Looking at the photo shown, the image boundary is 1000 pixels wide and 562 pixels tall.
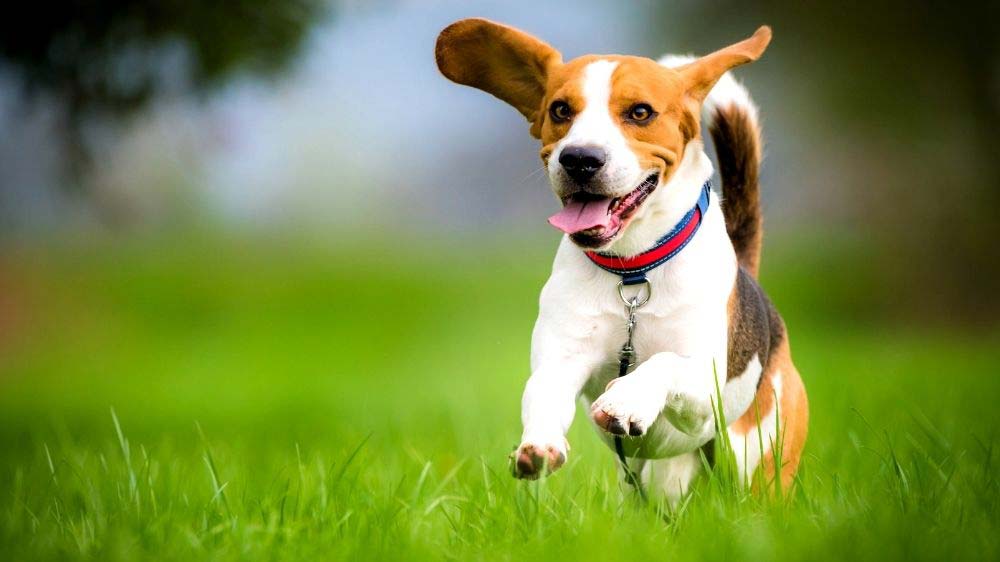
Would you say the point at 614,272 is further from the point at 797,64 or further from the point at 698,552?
the point at 797,64

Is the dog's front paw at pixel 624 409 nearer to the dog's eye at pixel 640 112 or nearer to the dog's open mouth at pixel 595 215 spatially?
the dog's open mouth at pixel 595 215

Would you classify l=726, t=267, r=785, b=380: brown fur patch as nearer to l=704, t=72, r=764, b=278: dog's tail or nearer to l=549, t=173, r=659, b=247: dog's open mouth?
l=704, t=72, r=764, b=278: dog's tail

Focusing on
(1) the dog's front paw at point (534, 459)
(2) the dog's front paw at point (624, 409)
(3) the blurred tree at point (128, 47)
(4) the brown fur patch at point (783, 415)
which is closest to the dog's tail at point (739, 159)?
(4) the brown fur patch at point (783, 415)

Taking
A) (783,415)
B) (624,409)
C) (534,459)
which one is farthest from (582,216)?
(783,415)

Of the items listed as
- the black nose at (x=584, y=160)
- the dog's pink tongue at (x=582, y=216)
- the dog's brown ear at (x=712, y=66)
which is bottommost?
the dog's pink tongue at (x=582, y=216)

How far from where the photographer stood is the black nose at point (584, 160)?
11.5ft

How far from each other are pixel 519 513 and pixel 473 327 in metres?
10.3

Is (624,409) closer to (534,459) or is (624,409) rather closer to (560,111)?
(534,459)

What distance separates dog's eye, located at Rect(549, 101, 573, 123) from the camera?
3746 mm

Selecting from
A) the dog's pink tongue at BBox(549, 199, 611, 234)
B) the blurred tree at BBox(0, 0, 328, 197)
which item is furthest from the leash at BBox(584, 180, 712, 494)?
the blurred tree at BBox(0, 0, 328, 197)

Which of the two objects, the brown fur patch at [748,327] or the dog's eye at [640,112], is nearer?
the dog's eye at [640,112]

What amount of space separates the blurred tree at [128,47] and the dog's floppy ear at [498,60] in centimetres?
334

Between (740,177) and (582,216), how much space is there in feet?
5.36

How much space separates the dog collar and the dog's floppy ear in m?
0.64
